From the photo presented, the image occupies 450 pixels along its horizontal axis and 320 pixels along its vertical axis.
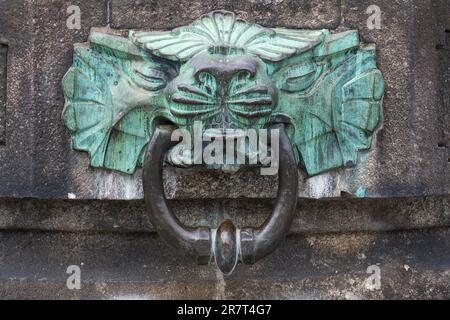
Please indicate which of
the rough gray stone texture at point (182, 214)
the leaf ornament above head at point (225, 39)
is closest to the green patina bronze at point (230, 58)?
the leaf ornament above head at point (225, 39)

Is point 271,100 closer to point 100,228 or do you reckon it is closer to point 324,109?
point 324,109

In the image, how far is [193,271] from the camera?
118cm

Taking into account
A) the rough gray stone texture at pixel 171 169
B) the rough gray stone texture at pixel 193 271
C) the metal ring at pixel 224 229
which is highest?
the rough gray stone texture at pixel 171 169

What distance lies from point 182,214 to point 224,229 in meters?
0.20

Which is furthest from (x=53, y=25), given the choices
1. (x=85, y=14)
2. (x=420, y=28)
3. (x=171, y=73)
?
(x=420, y=28)

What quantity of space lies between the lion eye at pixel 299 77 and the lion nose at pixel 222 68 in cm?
8

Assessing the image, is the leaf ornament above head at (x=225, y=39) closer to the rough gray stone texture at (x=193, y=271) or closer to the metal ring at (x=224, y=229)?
the metal ring at (x=224, y=229)

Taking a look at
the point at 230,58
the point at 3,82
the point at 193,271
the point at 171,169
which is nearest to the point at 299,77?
the point at 230,58

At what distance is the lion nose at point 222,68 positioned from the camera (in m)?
1.00

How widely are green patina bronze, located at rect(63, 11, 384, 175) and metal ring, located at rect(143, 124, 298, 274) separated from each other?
0.25 ft

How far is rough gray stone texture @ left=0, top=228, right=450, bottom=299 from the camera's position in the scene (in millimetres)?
1165

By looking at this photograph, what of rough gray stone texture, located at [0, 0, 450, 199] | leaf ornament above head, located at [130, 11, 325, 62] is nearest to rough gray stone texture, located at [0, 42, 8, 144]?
rough gray stone texture, located at [0, 0, 450, 199]

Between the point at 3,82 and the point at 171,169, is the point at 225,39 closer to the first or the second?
the point at 171,169

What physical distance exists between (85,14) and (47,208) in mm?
340
